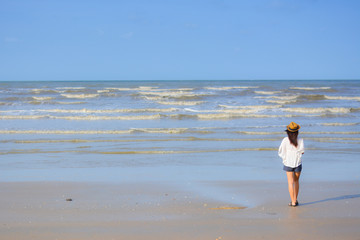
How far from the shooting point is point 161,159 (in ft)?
30.2

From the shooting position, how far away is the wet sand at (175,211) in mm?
4465

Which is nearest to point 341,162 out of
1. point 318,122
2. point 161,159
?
point 161,159

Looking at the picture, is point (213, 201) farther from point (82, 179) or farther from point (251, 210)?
point (82, 179)

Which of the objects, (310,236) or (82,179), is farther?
(82,179)

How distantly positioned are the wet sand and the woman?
0.22 meters

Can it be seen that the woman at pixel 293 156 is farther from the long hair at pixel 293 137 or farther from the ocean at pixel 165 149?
the ocean at pixel 165 149

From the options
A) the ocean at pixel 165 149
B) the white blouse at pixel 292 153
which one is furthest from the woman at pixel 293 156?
the ocean at pixel 165 149

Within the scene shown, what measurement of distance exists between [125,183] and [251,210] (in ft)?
7.77

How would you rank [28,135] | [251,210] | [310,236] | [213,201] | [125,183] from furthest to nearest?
[28,135] < [125,183] < [213,201] < [251,210] < [310,236]

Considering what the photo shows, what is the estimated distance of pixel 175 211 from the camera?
5.24m

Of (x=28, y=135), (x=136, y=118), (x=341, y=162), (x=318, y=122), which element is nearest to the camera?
(x=341, y=162)

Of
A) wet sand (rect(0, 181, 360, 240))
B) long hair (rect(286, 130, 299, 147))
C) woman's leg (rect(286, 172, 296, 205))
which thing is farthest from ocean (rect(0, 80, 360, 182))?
long hair (rect(286, 130, 299, 147))

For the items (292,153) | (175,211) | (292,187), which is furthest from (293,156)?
(175,211)

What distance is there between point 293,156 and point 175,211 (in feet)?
5.71
